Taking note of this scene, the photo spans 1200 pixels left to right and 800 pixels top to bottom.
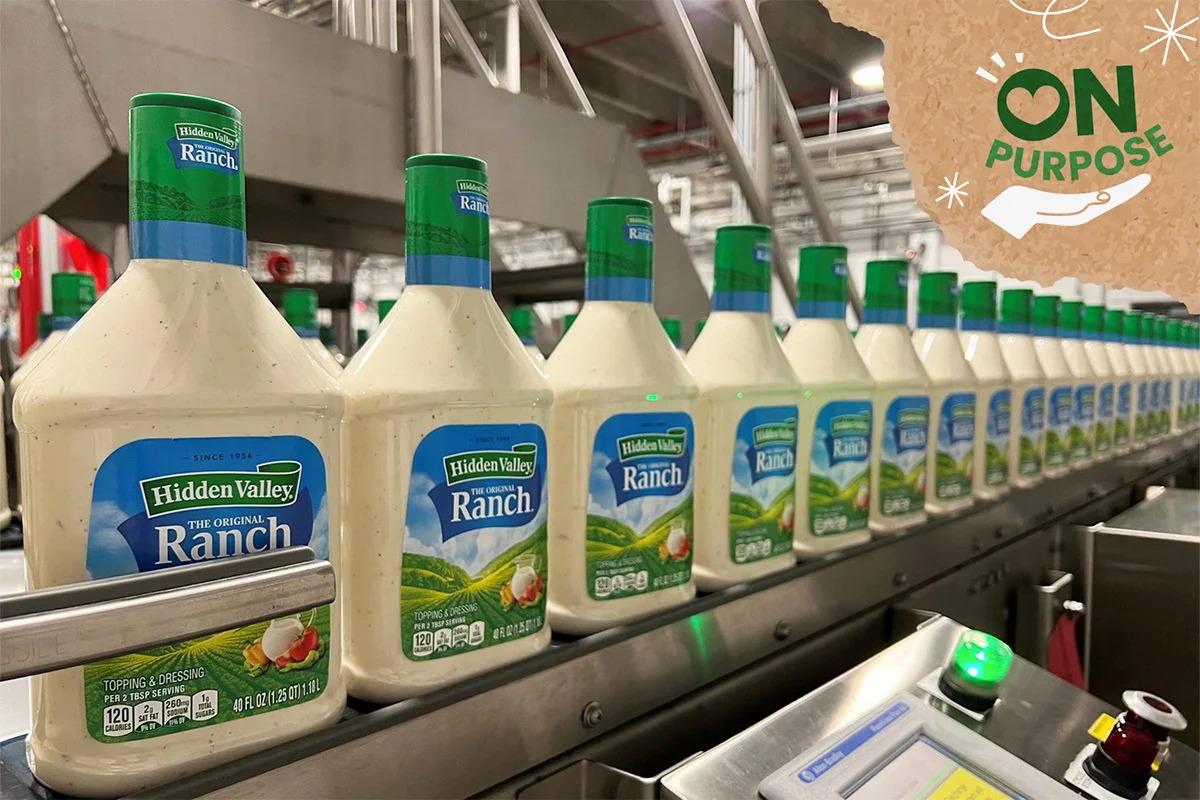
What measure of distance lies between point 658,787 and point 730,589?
10.7 inches

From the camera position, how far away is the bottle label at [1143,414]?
2181mm

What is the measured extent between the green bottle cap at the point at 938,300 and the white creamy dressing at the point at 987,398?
2.9 inches

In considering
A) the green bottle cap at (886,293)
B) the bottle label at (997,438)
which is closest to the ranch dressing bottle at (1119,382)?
the bottle label at (997,438)

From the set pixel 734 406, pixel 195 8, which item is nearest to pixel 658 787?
pixel 734 406

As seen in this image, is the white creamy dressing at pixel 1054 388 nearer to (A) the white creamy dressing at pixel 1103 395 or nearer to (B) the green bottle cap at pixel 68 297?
(A) the white creamy dressing at pixel 1103 395

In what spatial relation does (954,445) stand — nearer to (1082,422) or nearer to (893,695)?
(893,695)

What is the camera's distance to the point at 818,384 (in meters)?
0.96

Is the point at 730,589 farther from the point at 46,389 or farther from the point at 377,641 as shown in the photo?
the point at 46,389

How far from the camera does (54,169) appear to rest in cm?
90

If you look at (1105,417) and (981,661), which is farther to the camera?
(1105,417)

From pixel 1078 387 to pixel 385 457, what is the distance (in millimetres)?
1624

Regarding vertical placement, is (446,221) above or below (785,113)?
below

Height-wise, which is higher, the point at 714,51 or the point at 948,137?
the point at 714,51

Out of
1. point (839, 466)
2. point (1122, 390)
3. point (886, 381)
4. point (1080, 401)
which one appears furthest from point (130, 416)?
point (1122, 390)
